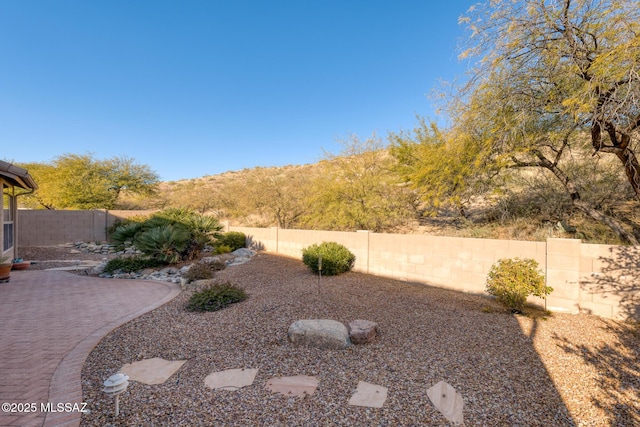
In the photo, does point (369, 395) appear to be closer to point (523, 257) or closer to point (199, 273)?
point (523, 257)

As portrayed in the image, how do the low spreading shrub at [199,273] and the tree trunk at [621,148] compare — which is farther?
the low spreading shrub at [199,273]

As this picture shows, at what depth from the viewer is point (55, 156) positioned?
25.2 meters

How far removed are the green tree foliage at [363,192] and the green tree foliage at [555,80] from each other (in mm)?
4724

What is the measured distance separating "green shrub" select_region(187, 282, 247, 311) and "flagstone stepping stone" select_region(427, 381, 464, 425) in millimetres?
4162

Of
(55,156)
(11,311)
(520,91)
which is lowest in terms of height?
(11,311)

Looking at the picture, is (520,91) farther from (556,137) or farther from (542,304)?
(542,304)

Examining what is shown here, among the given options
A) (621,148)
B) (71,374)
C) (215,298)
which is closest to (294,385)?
(71,374)

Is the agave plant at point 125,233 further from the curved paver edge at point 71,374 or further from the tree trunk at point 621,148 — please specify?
the tree trunk at point 621,148

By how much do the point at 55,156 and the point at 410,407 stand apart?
32906 mm

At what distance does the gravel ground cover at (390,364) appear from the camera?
8.60 ft

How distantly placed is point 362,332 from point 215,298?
3231 mm

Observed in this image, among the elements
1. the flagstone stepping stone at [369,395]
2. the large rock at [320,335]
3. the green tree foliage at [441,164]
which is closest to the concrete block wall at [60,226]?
the green tree foliage at [441,164]

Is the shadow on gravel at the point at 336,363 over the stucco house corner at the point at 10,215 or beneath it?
beneath

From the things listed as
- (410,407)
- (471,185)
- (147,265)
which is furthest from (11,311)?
(471,185)
